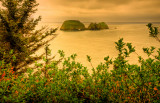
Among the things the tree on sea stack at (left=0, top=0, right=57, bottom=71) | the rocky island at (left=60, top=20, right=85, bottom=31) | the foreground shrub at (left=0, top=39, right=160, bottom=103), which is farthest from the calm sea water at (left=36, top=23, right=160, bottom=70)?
the rocky island at (left=60, top=20, right=85, bottom=31)

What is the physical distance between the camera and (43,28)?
1332 centimetres

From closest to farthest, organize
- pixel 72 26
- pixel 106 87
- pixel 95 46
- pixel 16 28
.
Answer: pixel 106 87, pixel 16 28, pixel 95 46, pixel 72 26

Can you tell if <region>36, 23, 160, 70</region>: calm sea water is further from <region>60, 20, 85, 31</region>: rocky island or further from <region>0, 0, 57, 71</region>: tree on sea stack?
<region>60, 20, 85, 31</region>: rocky island

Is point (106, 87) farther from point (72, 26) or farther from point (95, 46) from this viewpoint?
point (72, 26)

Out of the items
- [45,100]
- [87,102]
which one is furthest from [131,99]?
[45,100]

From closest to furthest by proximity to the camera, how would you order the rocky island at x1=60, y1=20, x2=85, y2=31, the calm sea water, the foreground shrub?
the foreground shrub, the calm sea water, the rocky island at x1=60, y1=20, x2=85, y2=31

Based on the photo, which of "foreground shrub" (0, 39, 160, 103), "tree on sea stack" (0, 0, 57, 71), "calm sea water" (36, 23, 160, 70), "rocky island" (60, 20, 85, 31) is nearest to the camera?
"foreground shrub" (0, 39, 160, 103)

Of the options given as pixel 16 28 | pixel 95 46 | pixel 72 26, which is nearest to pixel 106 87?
pixel 16 28

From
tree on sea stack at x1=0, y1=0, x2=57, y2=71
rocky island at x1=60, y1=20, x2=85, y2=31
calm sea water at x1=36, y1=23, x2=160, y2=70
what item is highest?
rocky island at x1=60, y1=20, x2=85, y2=31

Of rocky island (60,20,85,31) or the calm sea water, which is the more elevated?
rocky island (60,20,85,31)

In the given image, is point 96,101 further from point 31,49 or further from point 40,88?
point 31,49

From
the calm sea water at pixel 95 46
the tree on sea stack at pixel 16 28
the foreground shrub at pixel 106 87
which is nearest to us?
the foreground shrub at pixel 106 87

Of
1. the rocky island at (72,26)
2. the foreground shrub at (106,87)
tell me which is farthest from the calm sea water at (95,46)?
the rocky island at (72,26)

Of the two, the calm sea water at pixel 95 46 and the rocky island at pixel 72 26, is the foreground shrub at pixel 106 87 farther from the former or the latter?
the rocky island at pixel 72 26
